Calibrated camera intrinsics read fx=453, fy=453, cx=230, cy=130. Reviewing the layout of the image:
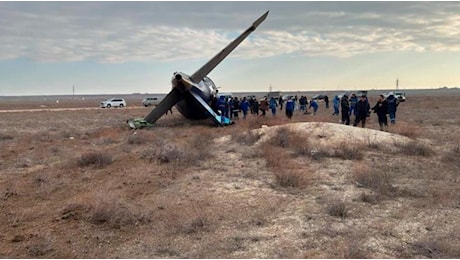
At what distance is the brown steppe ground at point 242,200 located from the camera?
6809 mm

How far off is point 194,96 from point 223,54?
3.43m

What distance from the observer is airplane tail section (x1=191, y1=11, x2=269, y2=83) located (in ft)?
85.5

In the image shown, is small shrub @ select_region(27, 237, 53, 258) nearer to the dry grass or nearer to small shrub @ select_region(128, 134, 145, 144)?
the dry grass

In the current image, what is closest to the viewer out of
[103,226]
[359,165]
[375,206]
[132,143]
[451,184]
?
[103,226]

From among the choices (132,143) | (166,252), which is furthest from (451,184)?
(132,143)

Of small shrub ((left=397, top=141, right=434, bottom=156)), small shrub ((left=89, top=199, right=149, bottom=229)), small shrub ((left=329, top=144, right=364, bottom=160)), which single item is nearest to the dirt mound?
small shrub ((left=397, top=141, right=434, bottom=156))

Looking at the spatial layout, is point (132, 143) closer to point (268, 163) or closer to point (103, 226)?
point (268, 163)

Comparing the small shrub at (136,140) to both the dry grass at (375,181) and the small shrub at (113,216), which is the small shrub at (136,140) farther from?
the small shrub at (113,216)

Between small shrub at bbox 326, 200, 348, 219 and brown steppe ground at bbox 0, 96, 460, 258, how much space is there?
0.09 ft

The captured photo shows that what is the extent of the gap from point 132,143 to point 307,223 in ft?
39.0

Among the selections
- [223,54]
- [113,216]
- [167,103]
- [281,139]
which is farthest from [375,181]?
[223,54]

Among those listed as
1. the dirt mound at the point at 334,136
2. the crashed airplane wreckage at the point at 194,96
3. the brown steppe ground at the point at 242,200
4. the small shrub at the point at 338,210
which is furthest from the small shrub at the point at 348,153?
the crashed airplane wreckage at the point at 194,96

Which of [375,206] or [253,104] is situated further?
[253,104]

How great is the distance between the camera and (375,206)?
349 inches
